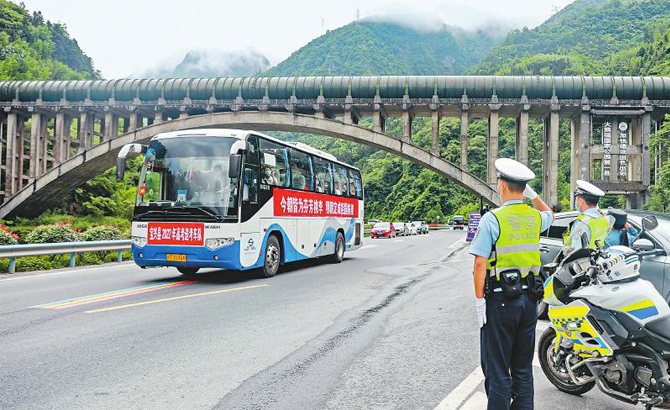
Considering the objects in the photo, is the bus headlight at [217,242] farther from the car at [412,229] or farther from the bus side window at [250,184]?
the car at [412,229]

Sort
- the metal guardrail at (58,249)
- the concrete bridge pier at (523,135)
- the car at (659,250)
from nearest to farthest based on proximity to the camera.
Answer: the car at (659,250)
the metal guardrail at (58,249)
the concrete bridge pier at (523,135)

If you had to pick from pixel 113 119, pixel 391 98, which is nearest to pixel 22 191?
pixel 113 119

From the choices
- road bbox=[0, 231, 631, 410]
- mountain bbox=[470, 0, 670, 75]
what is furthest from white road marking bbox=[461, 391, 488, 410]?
mountain bbox=[470, 0, 670, 75]

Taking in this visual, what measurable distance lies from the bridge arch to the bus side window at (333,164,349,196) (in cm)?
1360

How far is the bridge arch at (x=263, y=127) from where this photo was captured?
3152 cm

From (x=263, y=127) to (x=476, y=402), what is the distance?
3150 centimetres

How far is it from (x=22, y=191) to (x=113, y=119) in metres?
7.94

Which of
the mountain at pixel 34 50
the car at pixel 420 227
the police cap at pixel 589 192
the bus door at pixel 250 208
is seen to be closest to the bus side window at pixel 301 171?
the bus door at pixel 250 208

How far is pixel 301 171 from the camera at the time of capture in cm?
1447

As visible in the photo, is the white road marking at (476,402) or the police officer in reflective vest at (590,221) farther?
the police officer in reflective vest at (590,221)

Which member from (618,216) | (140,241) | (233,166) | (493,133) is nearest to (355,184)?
(233,166)

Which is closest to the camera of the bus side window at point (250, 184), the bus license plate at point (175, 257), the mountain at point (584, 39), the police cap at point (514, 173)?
the police cap at point (514, 173)

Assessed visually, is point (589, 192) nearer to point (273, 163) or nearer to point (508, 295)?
point (508, 295)

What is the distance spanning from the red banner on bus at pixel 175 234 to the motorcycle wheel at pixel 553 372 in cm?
751
